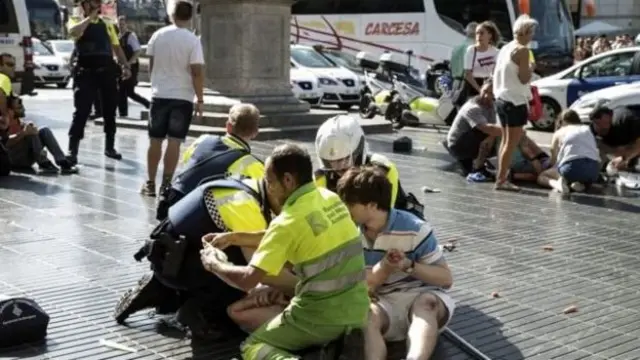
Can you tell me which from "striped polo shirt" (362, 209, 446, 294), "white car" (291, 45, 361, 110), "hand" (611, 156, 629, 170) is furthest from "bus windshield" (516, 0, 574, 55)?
"striped polo shirt" (362, 209, 446, 294)

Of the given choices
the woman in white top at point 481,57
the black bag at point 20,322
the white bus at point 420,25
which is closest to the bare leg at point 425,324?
the black bag at point 20,322

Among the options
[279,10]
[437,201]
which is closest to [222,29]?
[279,10]

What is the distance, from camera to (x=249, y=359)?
4141 millimetres

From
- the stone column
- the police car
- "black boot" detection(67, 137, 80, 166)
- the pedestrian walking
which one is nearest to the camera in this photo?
"black boot" detection(67, 137, 80, 166)

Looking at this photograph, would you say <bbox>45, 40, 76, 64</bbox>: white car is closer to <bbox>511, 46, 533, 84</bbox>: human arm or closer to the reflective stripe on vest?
<bbox>511, 46, 533, 84</bbox>: human arm

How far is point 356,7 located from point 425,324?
23.9 metres

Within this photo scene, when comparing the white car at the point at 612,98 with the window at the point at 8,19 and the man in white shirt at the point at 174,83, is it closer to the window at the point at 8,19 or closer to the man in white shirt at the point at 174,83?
the man in white shirt at the point at 174,83

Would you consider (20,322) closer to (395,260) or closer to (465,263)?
(395,260)

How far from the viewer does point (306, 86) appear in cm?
2203

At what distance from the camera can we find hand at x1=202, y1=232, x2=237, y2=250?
4.37 m

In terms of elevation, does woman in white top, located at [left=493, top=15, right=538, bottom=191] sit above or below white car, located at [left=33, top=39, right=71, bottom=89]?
above

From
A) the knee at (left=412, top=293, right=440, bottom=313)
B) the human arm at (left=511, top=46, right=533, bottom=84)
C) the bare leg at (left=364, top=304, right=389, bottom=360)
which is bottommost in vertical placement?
the bare leg at (left=364, top=304, right=389, bottom=360)

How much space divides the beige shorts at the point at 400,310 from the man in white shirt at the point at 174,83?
4475mm

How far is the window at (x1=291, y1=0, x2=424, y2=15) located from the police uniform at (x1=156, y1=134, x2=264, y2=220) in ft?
70.3
